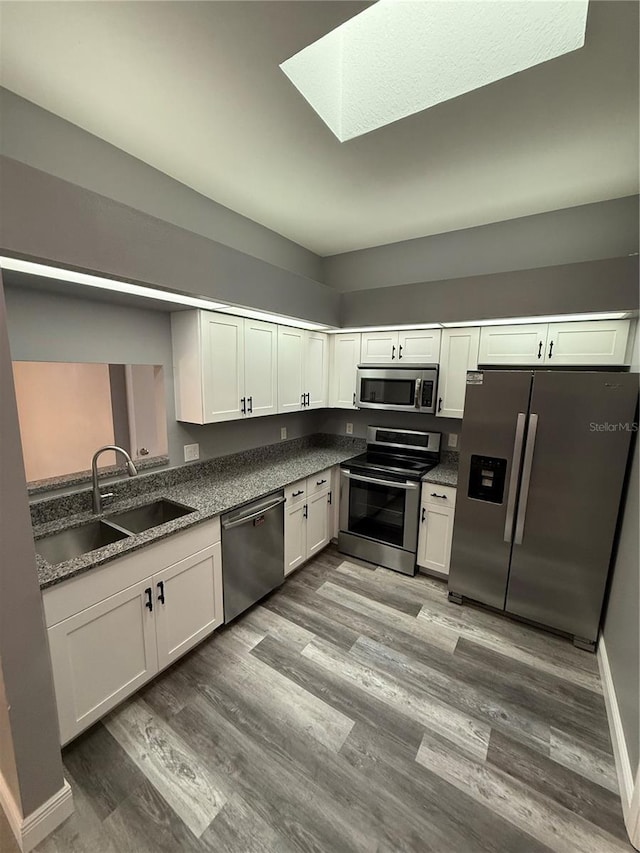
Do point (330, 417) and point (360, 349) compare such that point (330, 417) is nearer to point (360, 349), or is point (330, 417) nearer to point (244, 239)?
point (360, 349)

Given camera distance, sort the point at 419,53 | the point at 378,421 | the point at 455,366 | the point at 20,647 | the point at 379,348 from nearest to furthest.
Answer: the point at 20,647
the point at 419,53
the point at 455,366
the point at 379,348
the point at 378,421

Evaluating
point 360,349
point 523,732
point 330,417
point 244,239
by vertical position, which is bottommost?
point 523,732

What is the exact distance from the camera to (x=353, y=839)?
129 cm

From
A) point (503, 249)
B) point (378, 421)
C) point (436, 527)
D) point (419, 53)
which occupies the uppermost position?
point (419, 53)

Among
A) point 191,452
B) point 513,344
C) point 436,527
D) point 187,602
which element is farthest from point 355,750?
point 513,344

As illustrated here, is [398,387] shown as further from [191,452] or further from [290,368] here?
[191,452]

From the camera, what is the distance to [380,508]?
3070 mm

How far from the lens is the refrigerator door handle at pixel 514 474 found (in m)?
2.26

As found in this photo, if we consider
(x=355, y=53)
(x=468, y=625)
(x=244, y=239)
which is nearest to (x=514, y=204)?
(x=355, y=53)

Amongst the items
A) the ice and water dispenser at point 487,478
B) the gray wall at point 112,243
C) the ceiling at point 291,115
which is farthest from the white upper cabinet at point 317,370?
the ice and water dispenser at point 487,478

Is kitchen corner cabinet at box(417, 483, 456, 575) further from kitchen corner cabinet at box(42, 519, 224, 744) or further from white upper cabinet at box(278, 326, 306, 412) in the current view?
kitchen corner cabinet at box(42, 519, 224, 744)

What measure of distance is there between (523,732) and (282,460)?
2447mm

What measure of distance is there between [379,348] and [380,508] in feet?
4.95

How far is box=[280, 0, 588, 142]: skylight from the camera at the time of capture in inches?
50.8
